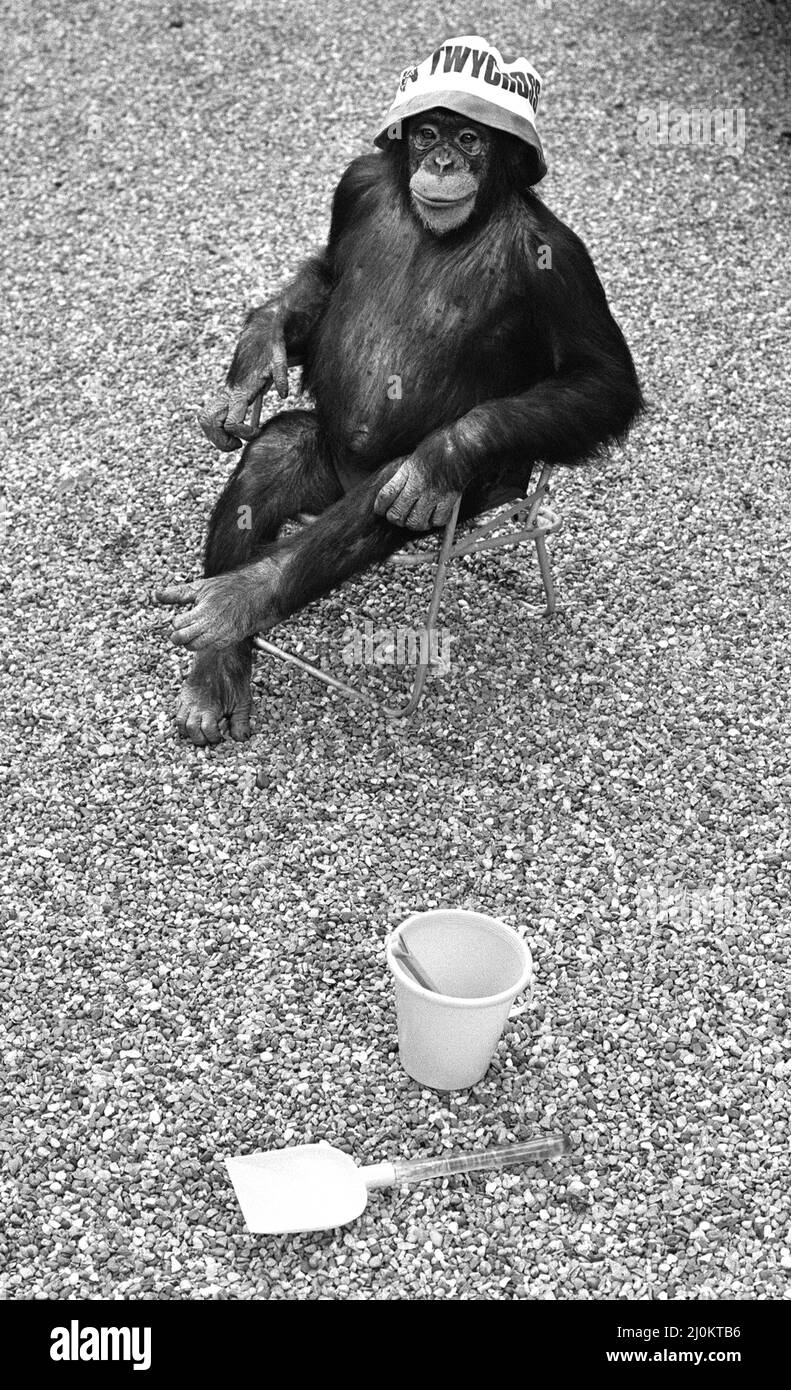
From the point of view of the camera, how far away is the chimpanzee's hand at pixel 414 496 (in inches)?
136

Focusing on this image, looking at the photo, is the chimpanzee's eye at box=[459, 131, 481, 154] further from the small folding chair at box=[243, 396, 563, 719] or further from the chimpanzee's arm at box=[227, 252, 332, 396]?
the small folding chair at box=[243, 396, 563, 719]

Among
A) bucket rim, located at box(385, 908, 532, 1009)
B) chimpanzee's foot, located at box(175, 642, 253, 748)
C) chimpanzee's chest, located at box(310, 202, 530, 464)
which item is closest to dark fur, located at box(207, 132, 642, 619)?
chimpanzee's chest, located at box(310, 202, 530, 464)

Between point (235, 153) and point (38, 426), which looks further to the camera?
point (235, 153)

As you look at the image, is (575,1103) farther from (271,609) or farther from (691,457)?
(691,457)

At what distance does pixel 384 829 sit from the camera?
3559mm

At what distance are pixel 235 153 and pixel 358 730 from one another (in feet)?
11.7

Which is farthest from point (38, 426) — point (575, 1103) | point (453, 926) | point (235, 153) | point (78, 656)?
point (575, 1103)

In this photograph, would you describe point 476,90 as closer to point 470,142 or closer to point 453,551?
point 470,142

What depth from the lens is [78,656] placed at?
402 cm

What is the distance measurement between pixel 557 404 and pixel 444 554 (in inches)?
17.5

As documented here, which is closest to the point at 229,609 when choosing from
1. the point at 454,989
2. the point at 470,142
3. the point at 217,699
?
the point at 217,699

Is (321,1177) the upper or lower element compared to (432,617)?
lower

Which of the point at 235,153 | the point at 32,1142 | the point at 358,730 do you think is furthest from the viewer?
the point at 235,153

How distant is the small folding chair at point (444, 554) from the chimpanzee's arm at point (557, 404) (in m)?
0.13
